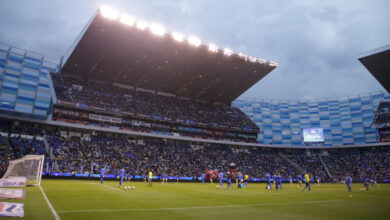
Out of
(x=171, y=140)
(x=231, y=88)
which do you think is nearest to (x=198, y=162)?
(x=171, y=140)

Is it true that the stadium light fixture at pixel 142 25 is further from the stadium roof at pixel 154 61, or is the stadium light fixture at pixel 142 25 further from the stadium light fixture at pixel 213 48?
the stadium light fixture at pixel 213 48

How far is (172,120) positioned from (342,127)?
1981 inches

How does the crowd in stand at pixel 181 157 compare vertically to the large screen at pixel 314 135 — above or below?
below

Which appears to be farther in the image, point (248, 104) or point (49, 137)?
point (248, 104)

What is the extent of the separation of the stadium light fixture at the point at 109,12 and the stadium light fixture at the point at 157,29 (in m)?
5.66

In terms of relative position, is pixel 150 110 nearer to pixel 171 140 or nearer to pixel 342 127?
pixel 171 140

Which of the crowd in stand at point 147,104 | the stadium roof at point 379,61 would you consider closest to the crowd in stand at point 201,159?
the crowd in stand at point 147,104

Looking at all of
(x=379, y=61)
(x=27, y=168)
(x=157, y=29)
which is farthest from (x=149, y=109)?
(x=379, y=61)

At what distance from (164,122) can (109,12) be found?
2705cm

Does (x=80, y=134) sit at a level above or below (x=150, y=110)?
below

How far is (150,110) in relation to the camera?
179 ft

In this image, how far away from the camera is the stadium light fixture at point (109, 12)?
33.9m

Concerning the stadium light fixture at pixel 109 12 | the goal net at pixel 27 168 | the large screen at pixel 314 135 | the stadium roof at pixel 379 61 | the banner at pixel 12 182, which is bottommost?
the banner at pixel 12 182

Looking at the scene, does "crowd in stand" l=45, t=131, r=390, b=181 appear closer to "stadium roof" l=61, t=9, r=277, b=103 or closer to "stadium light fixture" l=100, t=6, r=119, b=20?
"stadium roof" l=61, t=9, r=277, b=103
